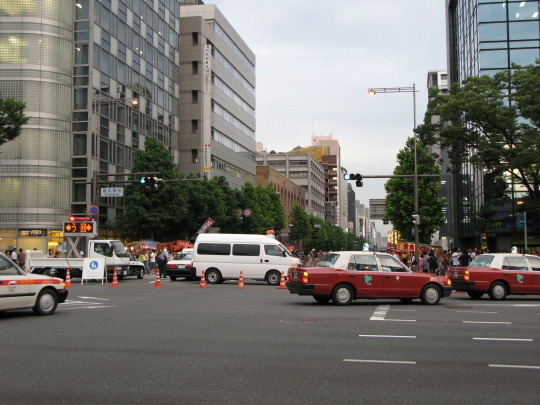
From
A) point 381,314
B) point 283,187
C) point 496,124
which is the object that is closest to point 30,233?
point 496,124

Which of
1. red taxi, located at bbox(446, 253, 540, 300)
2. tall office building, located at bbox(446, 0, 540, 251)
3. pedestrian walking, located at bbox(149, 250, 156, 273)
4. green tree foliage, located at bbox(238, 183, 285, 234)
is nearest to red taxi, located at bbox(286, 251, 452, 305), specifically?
red taxi, located at bbox(446, 253, 540, 300)

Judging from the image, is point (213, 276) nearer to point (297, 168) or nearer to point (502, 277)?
point (502, 277)

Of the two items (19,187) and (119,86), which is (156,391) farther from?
(119,86)

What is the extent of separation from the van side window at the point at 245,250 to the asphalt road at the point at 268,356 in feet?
40.2

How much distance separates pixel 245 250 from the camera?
28922 mm

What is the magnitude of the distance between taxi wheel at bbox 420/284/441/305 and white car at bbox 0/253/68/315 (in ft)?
32.8

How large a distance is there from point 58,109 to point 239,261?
25958mm

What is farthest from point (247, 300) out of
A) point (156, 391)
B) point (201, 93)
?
point (201, 93)

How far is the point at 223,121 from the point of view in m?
76.5

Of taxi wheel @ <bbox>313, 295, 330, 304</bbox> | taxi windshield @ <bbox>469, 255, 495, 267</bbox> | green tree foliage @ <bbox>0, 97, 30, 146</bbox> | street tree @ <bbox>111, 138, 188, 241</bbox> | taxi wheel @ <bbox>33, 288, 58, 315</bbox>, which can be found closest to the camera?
taxi wheel @ <bbox>33, 288, 58, 315</bbox>

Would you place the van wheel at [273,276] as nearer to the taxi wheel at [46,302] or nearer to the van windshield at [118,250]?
the van windshield at [118,250]

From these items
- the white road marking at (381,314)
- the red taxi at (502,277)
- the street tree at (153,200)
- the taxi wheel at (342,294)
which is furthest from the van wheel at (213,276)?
the street tree at (153,200)

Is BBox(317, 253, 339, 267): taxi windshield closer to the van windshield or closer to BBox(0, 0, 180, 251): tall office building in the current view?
the van windshield

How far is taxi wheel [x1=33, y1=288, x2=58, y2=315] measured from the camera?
1480cm
